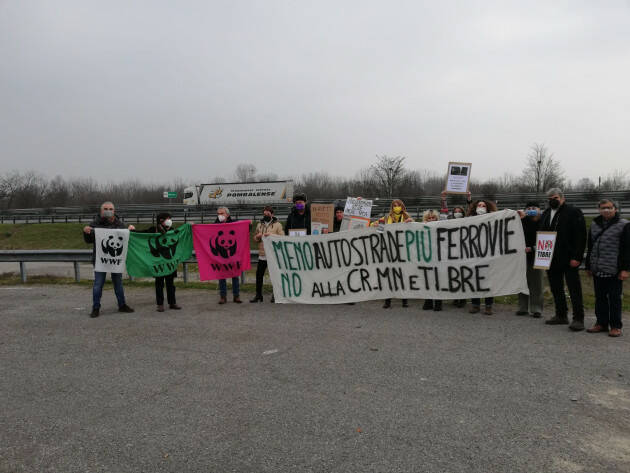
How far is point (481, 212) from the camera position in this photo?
853cm

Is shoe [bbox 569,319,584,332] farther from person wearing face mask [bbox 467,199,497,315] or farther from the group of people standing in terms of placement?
person wearing face mask [bbox 467,199,497,315]

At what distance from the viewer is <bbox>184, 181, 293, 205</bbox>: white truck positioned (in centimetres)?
4891

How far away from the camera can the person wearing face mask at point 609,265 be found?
20.9ft

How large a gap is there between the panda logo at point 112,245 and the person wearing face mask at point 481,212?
6.80 metres

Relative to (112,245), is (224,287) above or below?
below

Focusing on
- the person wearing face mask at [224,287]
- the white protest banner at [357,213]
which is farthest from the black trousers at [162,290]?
the white protest banner at [357,213]

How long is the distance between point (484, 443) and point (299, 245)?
6219 mm

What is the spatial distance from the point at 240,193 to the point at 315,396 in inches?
1876

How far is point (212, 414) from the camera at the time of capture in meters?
4.07

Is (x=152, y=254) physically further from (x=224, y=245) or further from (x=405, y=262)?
(x=405, y=262)

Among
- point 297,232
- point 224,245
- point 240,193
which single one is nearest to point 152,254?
point 224,245

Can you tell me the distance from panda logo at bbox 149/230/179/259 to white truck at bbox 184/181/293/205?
3764 centimetres

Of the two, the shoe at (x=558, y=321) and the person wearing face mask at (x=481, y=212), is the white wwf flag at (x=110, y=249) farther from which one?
the shoe at (x=558, y=321)

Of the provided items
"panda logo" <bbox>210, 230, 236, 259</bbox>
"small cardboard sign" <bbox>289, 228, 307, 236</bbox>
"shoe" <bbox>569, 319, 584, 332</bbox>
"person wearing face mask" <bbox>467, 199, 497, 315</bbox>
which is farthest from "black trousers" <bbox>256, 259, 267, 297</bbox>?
"shoe" <bbox>569, 319, 584, 332</bbox>
